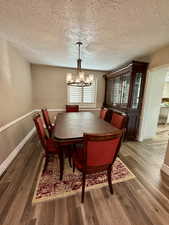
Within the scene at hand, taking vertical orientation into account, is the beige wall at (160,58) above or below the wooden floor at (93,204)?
above

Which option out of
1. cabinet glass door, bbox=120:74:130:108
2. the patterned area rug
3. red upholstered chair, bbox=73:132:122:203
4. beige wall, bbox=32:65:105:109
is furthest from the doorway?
beige wall, bbox=32:65:105:109

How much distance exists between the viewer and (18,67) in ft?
8.75

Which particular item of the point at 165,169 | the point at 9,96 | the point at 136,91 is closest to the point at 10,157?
the point at 9,96

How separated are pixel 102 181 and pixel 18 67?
322cm

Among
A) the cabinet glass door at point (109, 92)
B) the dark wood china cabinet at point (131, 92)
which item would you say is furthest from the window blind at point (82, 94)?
the dark wood china cabinet at point (131, 92)

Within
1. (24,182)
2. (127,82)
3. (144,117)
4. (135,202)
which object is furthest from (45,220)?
(127,82)

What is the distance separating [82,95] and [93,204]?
12.6ft

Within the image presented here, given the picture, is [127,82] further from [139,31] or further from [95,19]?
[95,19]

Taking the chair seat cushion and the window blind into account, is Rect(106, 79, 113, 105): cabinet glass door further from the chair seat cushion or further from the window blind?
the chair seat cushion

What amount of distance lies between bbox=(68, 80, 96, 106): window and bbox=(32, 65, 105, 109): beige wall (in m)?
0.27

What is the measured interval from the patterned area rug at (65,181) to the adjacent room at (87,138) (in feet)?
0.05

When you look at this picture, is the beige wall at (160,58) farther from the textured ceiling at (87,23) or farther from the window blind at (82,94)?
the window blind at (82,94)

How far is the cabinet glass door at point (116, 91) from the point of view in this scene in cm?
358

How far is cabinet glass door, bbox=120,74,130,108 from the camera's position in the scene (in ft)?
10.2
